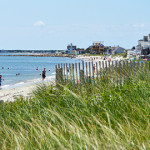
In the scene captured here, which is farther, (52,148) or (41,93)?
(41,93)

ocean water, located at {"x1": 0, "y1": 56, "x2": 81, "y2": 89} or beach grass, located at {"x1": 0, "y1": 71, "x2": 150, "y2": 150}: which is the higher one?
beach grass, located at {"x1": 0, "y1": 71, "x2": 150, "y2": 150}

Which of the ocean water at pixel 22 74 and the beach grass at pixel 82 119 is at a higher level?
the beach grass at pixel 82 119

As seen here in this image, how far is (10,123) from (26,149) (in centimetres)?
229

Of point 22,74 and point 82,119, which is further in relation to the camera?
point 22,74

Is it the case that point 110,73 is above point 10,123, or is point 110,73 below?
above

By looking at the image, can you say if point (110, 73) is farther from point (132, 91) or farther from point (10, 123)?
point (10, 123)

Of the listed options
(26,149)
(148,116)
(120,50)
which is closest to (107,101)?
(148,116)

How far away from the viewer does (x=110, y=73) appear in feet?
31.3

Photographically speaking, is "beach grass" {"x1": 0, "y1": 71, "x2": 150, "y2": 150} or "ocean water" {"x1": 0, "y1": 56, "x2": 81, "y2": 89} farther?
"ocean water" {"x1": 0, "y1": 56, "x2": 81, "y2": 89}

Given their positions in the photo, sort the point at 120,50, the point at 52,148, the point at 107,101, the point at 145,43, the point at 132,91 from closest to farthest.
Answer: the point at 52,148 < the point at 107,101 < the point at 132,91 < the point at 145,43 < the point at 120,50

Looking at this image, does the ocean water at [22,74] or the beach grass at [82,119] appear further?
the ocean water at [22,74]

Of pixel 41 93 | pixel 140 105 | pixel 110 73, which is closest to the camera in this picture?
pixel 140 105

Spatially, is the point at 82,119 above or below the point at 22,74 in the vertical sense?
above

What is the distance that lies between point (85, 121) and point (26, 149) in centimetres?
150
